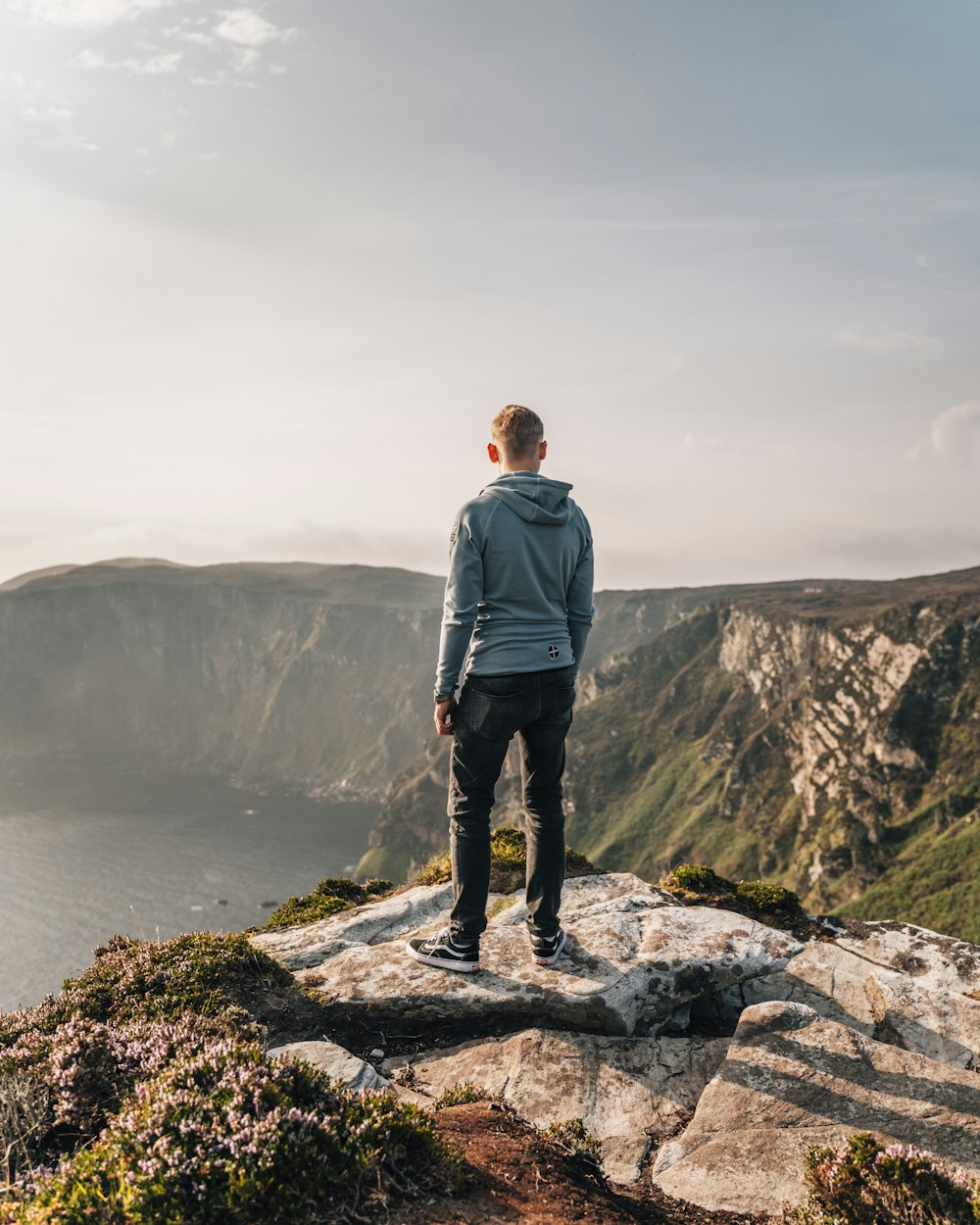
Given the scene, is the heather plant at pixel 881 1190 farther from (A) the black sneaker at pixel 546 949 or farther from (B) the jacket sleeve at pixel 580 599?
(B) the jacket sleeve at pixel 580 599

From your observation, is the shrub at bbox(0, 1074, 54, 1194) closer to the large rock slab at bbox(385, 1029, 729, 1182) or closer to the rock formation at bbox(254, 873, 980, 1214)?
the rock formation at bbox(254, 873, 980, 1214)

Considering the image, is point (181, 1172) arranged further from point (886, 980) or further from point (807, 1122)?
point (886, 980)

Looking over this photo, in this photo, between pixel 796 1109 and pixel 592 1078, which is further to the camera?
pixel 592 1078

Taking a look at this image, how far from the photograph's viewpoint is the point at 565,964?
723cm

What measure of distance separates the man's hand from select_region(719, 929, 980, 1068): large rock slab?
3.88 metres

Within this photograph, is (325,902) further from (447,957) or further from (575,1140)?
(575,1140)

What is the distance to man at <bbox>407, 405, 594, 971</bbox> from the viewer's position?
270 inches

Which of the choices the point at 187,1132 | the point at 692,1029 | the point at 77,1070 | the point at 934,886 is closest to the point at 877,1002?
the point at 692,1029

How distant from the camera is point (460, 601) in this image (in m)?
6.83

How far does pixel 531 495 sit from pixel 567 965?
4525 millimetres

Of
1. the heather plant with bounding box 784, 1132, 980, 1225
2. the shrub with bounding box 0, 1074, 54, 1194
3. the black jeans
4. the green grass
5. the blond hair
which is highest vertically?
the blond hair

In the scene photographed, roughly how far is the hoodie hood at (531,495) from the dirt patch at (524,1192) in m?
4.74

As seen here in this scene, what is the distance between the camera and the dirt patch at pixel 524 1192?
3.59 m

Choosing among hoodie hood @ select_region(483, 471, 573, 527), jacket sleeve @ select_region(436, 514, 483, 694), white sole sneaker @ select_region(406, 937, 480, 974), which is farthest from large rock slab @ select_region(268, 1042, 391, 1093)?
hoodie hood @ select_region(483, 471, 573, 527)
